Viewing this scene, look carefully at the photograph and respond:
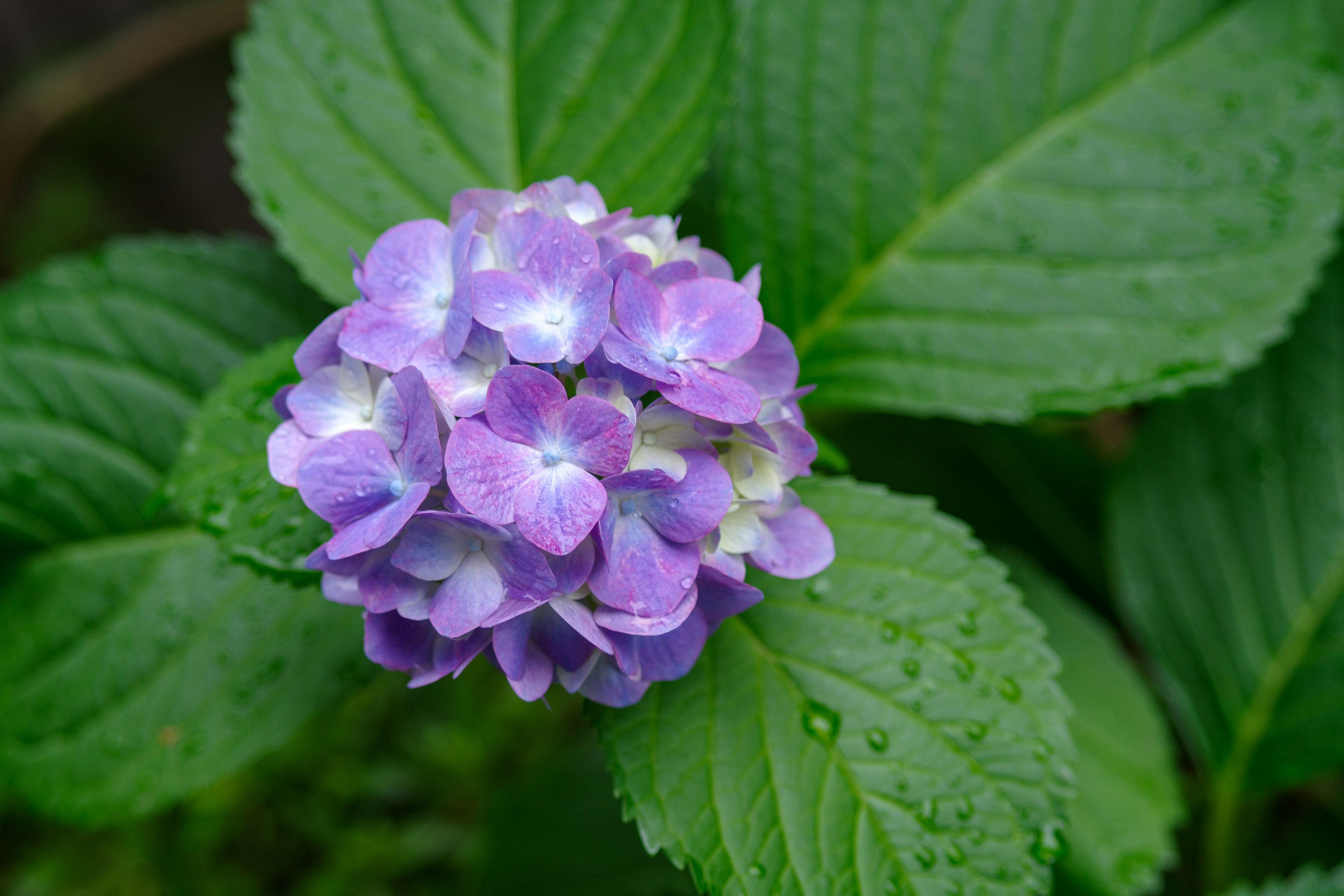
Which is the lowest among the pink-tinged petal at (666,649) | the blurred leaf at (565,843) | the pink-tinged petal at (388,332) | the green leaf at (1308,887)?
the blurred leaf at (565,843)

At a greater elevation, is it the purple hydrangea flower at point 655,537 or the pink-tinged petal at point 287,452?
the purple hydrangea flower at point 655,537

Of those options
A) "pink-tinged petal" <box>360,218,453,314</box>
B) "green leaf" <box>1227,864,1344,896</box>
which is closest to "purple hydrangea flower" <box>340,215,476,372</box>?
"pink-tinged petal" <box>360,218,453,314</box>

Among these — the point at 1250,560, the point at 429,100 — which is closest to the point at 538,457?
the point at 429,100

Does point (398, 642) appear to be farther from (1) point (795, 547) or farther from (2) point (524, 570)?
(1) point (795, 547)

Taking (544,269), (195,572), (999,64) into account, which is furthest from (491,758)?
(999,64)

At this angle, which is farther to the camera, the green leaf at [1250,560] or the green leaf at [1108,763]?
the green leaf at [1250,560]

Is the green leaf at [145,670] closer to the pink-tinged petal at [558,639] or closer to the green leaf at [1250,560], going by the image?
the pink-tinged petal at [558,639]

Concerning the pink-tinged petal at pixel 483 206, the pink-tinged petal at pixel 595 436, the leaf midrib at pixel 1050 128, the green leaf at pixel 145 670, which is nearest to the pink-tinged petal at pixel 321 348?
the pink-tinged petal at pixel 483 206
